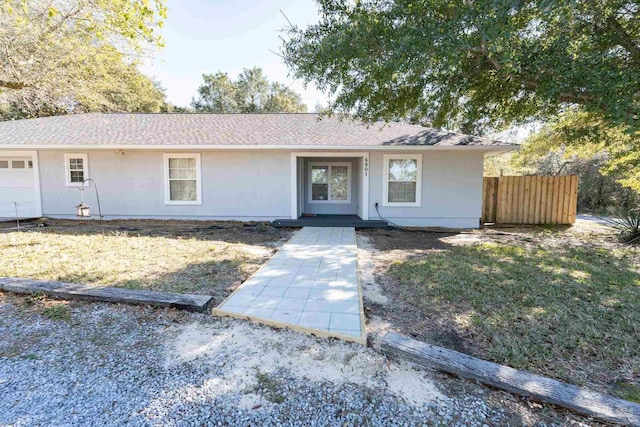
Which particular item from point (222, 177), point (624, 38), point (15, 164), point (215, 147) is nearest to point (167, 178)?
point (222, 177)

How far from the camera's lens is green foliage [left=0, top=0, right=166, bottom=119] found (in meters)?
6.11

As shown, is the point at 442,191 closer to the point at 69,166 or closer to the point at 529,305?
the point at 529,305

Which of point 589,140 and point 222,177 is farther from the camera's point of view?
point 222,177

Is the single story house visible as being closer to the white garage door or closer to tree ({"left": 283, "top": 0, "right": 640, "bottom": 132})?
the white garage door

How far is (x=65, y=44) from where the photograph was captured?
7.63m

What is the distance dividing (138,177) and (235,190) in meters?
3.16

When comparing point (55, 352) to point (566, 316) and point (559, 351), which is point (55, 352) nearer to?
point (559, 351)

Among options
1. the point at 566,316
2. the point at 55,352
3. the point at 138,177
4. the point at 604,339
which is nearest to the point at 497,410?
the point at 604,339

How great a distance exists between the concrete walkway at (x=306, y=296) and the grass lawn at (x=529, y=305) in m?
0.51

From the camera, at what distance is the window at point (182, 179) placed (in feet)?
32.0

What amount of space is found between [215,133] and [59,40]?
4304 mm

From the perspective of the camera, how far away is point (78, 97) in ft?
30.5

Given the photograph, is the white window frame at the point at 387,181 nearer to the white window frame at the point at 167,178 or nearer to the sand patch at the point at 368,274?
Answer: the sand patch at the point at 368,274

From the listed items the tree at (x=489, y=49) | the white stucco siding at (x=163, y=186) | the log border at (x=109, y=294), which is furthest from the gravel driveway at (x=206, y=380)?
the white stucco siding at (x=163, y=186)
